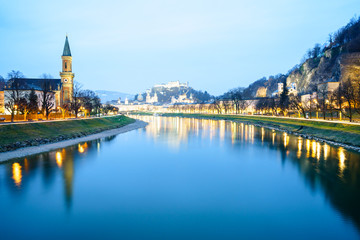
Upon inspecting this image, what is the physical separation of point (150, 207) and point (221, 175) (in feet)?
23.7

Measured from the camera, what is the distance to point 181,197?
1395 centimetres

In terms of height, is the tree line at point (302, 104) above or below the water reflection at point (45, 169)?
above

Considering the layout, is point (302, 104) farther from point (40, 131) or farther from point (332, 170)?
Answer: point (40, 131)

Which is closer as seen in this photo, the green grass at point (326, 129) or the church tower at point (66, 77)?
the green grass at point (326, 129)

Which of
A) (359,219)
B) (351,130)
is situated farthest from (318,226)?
(351,130)

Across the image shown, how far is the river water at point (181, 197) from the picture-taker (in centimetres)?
1027

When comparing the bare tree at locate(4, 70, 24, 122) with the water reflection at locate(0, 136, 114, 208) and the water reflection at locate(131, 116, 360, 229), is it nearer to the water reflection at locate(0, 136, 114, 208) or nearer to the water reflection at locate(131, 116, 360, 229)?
the water reflection at locate(0, 136, 114, 208)

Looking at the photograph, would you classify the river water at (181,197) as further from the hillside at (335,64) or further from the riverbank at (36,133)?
the hillside at (335,64)

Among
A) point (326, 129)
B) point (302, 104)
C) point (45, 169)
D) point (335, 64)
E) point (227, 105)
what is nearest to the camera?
point (45, 169)

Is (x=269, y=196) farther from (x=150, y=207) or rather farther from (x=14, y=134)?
(x=14, y=134)

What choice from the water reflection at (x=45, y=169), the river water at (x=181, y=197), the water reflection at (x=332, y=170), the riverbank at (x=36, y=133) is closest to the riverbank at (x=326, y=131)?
the water reflection at (x=332, y=170)

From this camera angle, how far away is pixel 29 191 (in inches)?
567

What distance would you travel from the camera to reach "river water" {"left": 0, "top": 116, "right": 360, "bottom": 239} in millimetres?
10273

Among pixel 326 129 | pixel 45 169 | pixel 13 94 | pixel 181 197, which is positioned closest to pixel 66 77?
pixel 13 94
